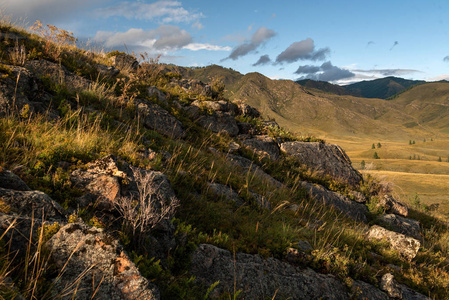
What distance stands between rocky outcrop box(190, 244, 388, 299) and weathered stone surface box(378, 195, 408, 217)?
30.7ft

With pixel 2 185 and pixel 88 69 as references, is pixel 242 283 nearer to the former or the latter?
pixel 2 185

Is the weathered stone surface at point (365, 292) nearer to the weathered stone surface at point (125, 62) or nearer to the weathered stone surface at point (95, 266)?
the weathered stone surface at point (95, 266)

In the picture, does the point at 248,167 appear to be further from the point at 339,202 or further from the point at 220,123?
the point at 339,202

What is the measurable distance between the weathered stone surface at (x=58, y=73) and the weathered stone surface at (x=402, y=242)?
453 inches

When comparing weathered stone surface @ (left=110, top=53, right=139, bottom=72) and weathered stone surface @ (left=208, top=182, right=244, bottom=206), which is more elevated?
weathered stone surface @ (left=110, top=53, right=139, bottom=72)

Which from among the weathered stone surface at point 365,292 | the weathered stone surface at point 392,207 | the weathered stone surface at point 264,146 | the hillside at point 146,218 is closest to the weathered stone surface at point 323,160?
the weathered stone surface at point 264,146

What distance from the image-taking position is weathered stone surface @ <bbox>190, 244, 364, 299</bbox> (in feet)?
12.7

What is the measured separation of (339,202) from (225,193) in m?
7.39

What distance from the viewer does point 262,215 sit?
673cm

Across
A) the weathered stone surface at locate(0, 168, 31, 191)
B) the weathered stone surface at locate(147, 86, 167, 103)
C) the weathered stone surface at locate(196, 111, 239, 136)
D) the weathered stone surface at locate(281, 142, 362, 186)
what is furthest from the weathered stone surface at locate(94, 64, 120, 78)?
the weathered stone surface at locate(281, 142, 362, 186)

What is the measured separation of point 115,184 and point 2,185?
56.7 inches

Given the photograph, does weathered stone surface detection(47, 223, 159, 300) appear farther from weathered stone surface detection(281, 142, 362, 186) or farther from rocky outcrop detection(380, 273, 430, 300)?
weathered stone surface detection(281, 142, 362, 186)

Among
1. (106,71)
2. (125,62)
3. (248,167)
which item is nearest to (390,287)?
(248,167)

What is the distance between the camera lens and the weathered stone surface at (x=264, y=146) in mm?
12867
